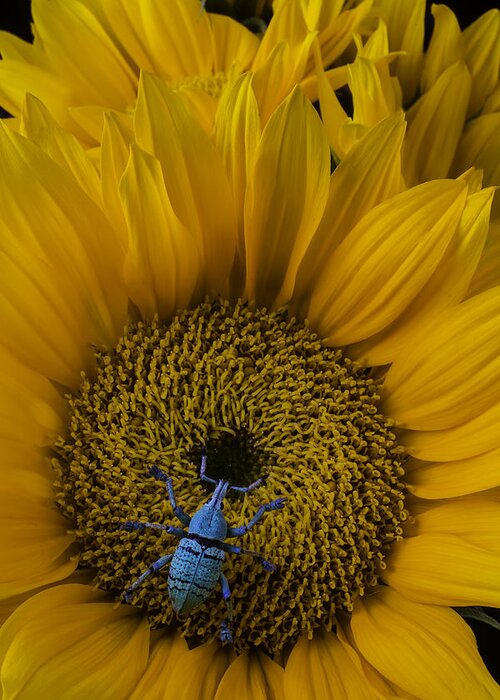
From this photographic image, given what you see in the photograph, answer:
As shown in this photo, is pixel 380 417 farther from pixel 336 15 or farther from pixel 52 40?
pixel 52 40

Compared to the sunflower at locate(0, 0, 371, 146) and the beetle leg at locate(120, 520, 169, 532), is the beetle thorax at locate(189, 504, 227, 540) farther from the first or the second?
the sunflower at locate(0, 0, 371, 146)

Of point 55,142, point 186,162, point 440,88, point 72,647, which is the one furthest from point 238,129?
point 72,647

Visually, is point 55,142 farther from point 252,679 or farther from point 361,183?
point 252,679

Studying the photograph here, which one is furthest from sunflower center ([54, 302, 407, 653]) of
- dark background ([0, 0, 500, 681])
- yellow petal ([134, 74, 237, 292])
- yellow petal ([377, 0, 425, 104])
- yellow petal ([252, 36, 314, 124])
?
dark background ([0, 0, 500, 681])

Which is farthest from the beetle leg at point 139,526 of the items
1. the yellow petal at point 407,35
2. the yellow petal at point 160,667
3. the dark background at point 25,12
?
the dark background at point 25,12

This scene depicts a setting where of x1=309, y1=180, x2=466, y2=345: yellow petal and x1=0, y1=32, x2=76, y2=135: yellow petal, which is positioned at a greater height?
x1=0, y1=32, x2=76, y2=135: yellow petal

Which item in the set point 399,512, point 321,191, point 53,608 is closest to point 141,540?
point 53,608
